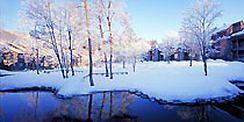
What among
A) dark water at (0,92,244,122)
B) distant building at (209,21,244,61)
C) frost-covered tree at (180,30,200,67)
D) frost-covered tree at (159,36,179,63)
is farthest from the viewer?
frost-covered tree at (159,36,179,63)

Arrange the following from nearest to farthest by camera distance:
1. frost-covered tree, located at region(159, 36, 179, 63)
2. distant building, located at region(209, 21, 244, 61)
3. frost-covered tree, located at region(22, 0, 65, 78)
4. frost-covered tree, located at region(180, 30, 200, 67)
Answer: frost-covered tree, located at region(22, 0, 65, 78) < frost-covered tree, located at region(180, 30, 200, 67) < distant building, located at region(209, 21, 244, 61) < frost-covered tree, located at region(159, 36, 179, 63)

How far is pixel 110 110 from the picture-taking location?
7762 mm

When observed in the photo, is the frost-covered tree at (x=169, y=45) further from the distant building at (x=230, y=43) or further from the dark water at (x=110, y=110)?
the dark water at (x=110, y=110)

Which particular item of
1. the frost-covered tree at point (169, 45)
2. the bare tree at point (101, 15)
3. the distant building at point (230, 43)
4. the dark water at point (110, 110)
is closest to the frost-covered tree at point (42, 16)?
the bare tree at point (101, 15)

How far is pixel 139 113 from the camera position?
738cm

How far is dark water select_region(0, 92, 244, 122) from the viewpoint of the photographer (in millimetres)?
6746

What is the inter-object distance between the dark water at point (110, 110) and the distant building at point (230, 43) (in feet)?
49.8

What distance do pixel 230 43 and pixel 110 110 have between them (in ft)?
65.4

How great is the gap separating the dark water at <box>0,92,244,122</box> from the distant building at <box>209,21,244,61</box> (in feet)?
49.8

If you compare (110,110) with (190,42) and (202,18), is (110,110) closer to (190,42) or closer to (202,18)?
(202,18)

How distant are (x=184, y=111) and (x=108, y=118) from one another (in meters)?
2.21

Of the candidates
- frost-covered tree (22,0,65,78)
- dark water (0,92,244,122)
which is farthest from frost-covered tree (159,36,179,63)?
dark water (0,92,244,122)

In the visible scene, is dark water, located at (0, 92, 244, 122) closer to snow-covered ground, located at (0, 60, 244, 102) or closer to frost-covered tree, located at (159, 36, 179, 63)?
snow-covered ground, located at (0, 60, 244, 102)

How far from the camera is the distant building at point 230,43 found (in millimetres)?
22781
